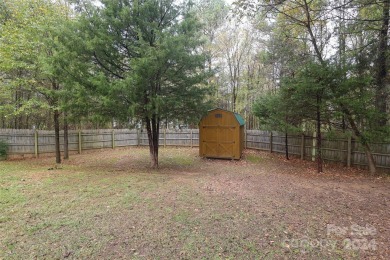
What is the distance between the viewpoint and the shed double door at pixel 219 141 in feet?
36.3

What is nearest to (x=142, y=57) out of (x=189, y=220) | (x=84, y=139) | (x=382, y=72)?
(x=189, y=220)

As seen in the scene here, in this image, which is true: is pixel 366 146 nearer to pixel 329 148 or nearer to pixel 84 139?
pixel 329 148

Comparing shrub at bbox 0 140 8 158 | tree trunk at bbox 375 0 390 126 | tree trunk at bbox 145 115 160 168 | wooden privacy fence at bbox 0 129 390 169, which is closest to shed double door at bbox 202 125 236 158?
wooden privacy fence at bbox 0 129 390 169

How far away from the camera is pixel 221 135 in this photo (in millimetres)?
11273

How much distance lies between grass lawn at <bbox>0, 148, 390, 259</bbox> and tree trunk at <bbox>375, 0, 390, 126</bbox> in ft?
9.87

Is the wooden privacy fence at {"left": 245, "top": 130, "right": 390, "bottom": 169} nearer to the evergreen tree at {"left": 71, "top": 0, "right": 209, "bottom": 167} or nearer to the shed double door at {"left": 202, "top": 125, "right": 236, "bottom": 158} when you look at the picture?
the shed double door at {"left": 202, "top": 125, "right": 236, "bottom": 158}

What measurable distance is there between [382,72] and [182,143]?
11.7 m

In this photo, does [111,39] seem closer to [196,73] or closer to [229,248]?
[196,73]

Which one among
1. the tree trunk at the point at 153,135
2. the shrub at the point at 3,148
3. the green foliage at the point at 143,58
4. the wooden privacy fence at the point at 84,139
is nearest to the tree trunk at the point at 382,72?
the green foliage at the point at 143,58

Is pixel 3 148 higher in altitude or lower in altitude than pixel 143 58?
lower

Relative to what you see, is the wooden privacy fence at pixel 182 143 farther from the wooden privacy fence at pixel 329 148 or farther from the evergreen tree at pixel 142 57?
the evergreen tree at pixel 142 57

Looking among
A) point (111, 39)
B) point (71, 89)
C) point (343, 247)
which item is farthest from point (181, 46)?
point (343, 247)

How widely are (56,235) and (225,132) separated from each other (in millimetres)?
9049

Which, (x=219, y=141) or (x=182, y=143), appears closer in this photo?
(x=219, y=141)
